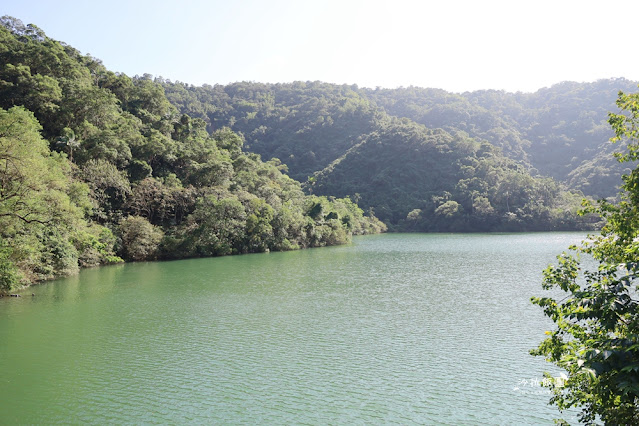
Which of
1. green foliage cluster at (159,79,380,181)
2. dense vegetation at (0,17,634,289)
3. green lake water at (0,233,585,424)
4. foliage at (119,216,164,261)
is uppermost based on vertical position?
green foliage cluster at (159,79,380,181)

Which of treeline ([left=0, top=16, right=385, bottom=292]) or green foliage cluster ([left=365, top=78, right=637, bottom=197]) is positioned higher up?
green foliage cluster ([left=365, top=78, right=637, bottom=197])

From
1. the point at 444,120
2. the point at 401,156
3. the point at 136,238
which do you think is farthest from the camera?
the point at 444,120

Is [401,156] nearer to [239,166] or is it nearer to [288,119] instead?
[288,119]

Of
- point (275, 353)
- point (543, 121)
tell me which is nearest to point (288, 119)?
point (543, 121)

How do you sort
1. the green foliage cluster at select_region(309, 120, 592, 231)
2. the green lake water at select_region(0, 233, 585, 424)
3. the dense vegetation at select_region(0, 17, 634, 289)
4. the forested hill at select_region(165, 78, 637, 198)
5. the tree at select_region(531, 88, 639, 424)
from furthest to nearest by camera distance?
1. the forested hill at select_region(165, 78, 637, 198)
2. the green foliage cluster at select_region(309, 120, 592, 231)
3. the dense vegetation at select_region(0, 17, 634, 289)
4. the green lake water at select_region(0, 233, 585, 424)
5. the tree at select_region(531, 88, 639, 424)

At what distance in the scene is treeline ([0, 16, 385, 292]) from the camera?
2935cm

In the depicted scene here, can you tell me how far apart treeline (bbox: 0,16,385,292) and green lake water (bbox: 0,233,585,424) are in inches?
273

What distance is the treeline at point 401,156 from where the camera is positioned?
85.8 m

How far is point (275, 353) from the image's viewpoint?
14.2m

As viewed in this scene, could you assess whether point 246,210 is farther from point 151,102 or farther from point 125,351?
point 125,351

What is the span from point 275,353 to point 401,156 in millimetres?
95580

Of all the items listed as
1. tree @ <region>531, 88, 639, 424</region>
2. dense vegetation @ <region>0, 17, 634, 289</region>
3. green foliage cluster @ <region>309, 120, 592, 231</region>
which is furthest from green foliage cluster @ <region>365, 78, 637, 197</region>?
tree @ <region>531, 88, 639, 424</region>

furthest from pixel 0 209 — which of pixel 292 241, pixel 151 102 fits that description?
pixel 151 102

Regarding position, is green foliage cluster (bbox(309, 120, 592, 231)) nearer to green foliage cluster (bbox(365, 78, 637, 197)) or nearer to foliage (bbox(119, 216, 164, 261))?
green foliage cluster (bbox(365, 78, 637, 197))
